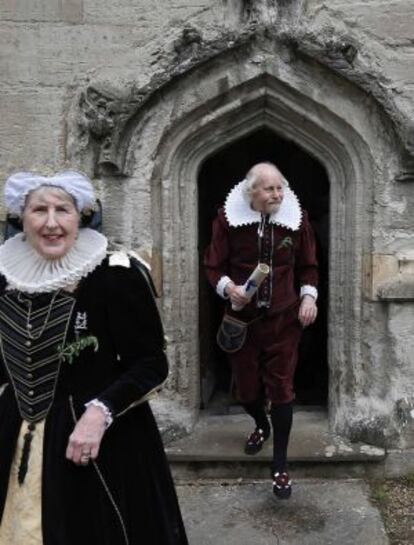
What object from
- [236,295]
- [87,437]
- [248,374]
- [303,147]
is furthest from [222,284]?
[87,437]

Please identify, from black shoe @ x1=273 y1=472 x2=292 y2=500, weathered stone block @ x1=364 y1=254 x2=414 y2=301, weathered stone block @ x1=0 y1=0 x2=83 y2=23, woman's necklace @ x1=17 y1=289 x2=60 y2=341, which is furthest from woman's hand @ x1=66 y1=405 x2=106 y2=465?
weathered stone block @ x1=0 y1=0 x2=83 y2=23

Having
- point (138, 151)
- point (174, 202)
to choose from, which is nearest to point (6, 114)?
point (138, 151)

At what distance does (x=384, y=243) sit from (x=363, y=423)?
1069 millimetres

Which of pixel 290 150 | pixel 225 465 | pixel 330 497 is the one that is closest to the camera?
pixel 330 497

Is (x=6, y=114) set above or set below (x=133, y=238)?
above

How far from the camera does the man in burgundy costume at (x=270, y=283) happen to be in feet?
12.1

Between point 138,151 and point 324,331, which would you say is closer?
point 138,151

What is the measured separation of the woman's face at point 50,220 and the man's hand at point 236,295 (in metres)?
1.46

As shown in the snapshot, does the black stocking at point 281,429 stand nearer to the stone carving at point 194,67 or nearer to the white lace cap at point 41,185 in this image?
the stone carving at point 194,67

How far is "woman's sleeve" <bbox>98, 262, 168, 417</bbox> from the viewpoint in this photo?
7.33 feet

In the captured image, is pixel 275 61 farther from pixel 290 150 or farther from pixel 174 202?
pixel 290 150

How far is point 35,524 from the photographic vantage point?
2244 millimetres

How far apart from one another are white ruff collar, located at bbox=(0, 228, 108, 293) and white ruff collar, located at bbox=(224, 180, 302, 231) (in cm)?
148

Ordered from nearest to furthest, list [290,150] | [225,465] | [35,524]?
[35,524] < [225,465] < [290,150]
